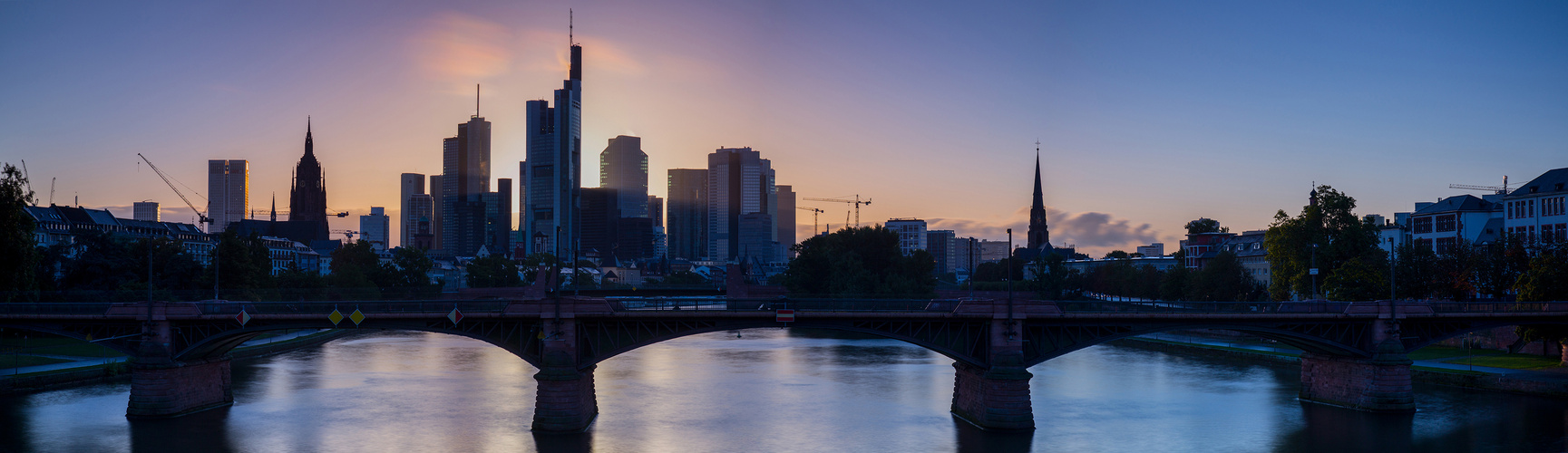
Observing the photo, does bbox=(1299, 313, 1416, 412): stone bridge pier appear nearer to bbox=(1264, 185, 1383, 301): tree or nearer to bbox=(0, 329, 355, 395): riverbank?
bbox=(1264, 185, 1383, 301): tree

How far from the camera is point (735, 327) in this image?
55375mm

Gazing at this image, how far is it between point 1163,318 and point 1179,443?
716cm

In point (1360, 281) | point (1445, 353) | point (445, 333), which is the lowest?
point (1445, 353)

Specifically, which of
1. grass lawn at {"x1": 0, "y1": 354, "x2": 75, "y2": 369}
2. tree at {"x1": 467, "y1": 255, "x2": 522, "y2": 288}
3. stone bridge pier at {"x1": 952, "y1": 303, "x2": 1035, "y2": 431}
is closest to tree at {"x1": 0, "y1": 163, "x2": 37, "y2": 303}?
grass lawn at {"x1": 0, "y1": 354, "x2": 75, "y2": 369}

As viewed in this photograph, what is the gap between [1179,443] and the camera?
176 ft

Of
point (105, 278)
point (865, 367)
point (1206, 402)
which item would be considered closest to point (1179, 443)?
point (1206, 402)

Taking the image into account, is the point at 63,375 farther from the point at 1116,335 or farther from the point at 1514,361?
the point at 1514,361

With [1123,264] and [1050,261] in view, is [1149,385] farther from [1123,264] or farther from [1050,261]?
[1123,264]

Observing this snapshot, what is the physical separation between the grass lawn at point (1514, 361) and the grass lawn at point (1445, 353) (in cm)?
102

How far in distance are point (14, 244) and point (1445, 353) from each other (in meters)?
106

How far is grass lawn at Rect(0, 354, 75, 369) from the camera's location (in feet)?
245

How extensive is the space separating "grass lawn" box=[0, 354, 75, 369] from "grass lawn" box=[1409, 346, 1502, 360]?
100 meters

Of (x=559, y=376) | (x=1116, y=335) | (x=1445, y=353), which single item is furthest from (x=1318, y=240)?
(x=559, y=376)

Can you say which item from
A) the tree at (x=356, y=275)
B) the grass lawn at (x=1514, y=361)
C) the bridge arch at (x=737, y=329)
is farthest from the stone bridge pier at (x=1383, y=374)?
the tree at (x=356, y=275)
